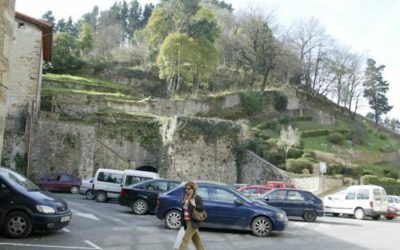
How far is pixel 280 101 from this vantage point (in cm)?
5256

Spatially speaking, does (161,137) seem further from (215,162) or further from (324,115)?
(324,115)

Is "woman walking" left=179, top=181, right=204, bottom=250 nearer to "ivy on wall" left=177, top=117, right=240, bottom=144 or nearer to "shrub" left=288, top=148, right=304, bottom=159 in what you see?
"ivy on wall" left=177, top=117, right=240, bottom=144

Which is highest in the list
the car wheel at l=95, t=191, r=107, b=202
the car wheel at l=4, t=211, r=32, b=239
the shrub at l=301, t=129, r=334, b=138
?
the shrub at l=301, t=129, r=334, b=138

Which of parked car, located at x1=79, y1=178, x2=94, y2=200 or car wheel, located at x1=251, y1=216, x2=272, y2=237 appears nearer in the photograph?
car wheel, located at x1=251, y1=216, x2=272, y2=237

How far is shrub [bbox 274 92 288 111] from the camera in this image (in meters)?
52.5

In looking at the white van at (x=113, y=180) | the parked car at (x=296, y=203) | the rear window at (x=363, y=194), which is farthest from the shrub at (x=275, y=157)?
the parked car at (x=296, y=203)

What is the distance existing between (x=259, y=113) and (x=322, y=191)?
70.1ft

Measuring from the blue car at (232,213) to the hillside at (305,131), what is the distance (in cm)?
2015

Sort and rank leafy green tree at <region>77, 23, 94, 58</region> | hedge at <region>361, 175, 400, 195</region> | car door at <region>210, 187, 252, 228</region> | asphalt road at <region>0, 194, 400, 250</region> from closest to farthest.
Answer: asphalt road at <region>0, 194, 400, 250</region> < car door at <region>210, 187, 252, 228</region> < hedge at <region>361, 175, 400, 195</region> < leafy green tree at <region>77, 23, 94, 58</region>

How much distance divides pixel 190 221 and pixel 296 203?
10956 millimetres

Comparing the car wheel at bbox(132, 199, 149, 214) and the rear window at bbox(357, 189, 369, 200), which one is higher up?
the rear window at bbox(357, 189, 369, 200)

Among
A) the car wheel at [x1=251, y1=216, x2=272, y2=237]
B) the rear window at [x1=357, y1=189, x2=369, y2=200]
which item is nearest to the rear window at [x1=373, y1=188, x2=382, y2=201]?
the rear window at [x1=357, y1=189, x2=369, y2=200]

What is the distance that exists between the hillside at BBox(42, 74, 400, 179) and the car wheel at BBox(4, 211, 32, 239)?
25.0 m

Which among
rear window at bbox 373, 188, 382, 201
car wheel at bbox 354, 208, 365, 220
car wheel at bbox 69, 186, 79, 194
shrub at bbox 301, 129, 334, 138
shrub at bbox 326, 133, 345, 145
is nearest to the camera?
rear window at bbox 373, 188, 382, 201
